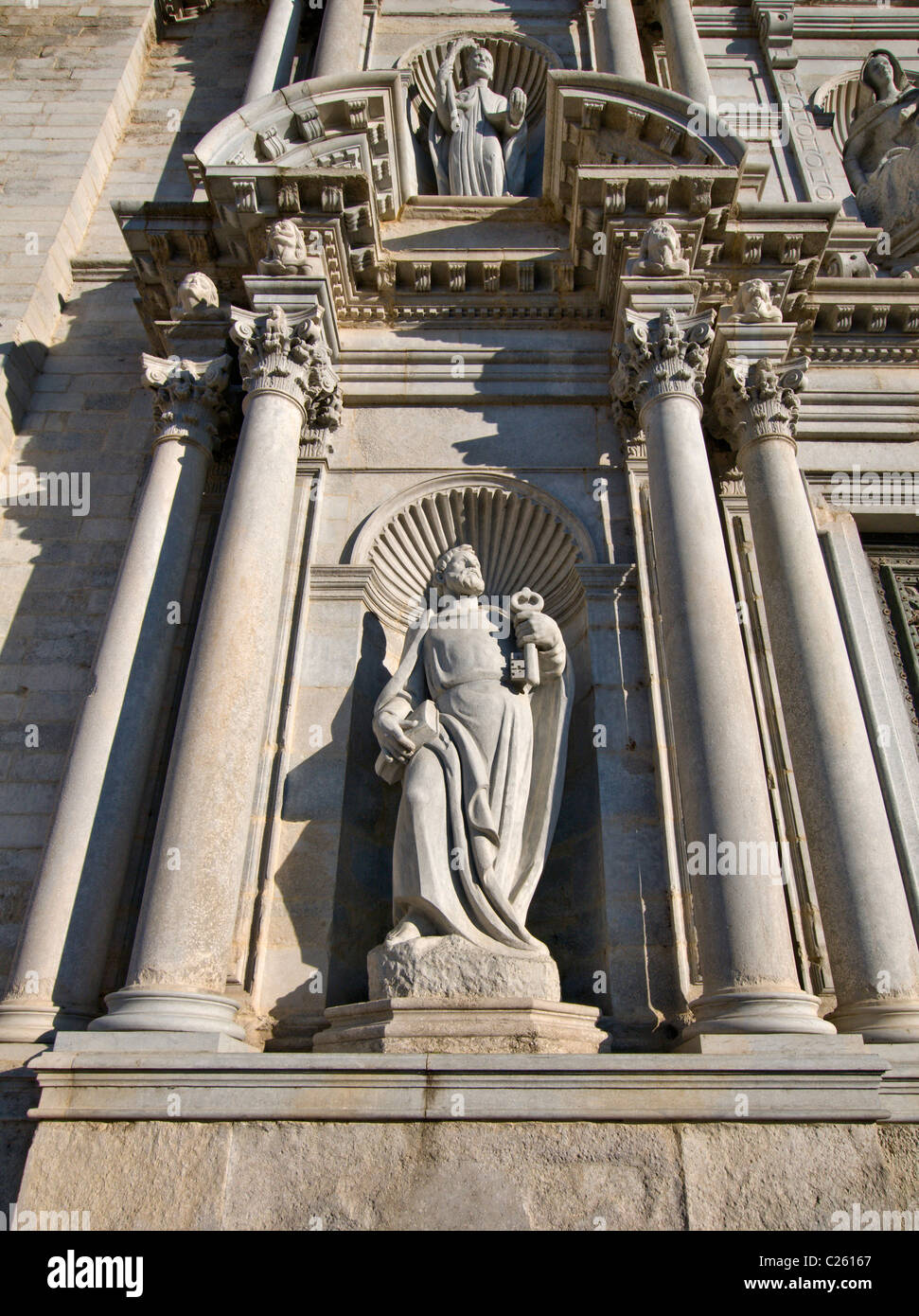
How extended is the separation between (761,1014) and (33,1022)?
4717 mm

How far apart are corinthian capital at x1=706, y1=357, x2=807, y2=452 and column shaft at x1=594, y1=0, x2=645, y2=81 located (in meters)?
5.30

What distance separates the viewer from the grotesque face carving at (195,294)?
9.22 metres

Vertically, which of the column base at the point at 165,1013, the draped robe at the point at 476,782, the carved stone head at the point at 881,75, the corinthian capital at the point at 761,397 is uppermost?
the carved stone head at the point at 881,75

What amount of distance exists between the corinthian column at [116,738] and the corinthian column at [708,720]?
411 centimetres

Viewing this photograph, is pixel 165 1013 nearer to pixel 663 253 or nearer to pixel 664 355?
pixel 664 355

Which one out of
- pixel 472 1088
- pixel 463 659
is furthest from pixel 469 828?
pixel 472 1088

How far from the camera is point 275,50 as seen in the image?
12.5 meters

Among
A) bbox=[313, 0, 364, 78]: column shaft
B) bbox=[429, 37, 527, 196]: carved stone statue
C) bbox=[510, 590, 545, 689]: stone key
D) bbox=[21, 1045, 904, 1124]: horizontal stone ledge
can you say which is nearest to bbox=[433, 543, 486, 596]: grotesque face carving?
bbox=[510, 590, 545, 689]: stone key

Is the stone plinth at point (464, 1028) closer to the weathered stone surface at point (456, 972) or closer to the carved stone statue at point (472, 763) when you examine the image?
the weathered stone surface at point (456, 972)

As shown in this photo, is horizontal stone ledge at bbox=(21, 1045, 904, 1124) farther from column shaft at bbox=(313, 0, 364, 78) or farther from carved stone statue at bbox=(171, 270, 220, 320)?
column shaft at bbox=(313, 0, 364, 78)

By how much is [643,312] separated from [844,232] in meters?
4.11

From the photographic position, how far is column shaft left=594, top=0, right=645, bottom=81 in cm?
1170

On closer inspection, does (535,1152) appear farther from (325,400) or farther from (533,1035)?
(325,400)

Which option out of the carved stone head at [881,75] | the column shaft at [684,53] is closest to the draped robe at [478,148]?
→ the column shaft at [684,53]
